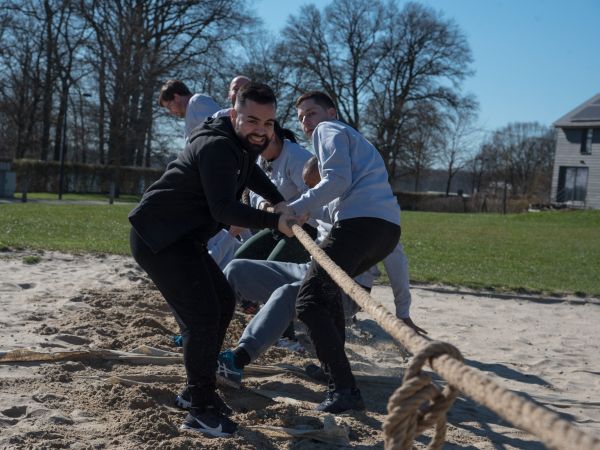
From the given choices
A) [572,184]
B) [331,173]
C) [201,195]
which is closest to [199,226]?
[201,195]

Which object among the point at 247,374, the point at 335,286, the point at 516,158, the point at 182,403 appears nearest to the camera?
the point at 182,403

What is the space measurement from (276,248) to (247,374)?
1211 mm

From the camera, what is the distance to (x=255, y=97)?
12.4 ft

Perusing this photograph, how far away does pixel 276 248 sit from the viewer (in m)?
5.70

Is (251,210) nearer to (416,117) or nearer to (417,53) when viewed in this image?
(416,117)

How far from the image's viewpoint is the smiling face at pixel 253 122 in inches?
150

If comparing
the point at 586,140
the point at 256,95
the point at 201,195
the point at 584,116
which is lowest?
the point at 201,195

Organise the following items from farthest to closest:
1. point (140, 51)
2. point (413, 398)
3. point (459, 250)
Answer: point (140, 51) < point (459, 250) < point (413, 398)

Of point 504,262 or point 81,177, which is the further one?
point 81,177

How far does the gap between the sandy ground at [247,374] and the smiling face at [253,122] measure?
1.41 meters

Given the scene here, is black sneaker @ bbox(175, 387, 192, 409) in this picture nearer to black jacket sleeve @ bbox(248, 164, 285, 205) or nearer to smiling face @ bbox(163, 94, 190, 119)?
black jacket sleeve @ bbox(248, 164, 285, 205)

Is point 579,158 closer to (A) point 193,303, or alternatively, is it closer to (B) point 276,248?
(B) point 276,248

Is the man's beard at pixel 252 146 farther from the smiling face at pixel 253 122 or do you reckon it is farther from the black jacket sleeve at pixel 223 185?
the black jacket sleeve at pixel 223 185

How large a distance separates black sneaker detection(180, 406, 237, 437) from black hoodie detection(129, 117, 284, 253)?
809 mm
